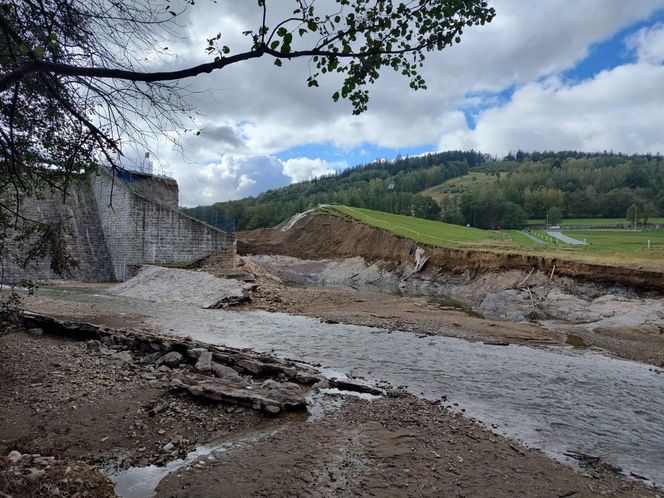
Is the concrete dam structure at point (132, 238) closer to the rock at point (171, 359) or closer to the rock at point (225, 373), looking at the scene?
the rock at point (171, 359)

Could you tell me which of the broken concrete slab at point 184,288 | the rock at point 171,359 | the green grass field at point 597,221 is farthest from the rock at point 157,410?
the green grass field at point 597,221

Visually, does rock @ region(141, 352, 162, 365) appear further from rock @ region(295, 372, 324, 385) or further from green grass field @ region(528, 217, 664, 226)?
green grass field @ region(528, 217, 664, 226)

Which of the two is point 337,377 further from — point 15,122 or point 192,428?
point 15,122

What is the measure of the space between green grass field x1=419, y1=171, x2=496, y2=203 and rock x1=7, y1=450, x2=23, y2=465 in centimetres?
13878

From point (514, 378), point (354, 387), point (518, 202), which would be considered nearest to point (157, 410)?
point (354, 387)

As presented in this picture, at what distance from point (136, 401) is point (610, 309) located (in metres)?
20.0

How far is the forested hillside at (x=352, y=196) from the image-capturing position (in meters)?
91.9

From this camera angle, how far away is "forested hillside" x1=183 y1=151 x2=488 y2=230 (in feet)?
302

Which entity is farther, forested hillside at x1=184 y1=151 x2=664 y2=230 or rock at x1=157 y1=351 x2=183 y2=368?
forested hillside at x1=184 y1=151 x2=664 y2=230

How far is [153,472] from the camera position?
540cm

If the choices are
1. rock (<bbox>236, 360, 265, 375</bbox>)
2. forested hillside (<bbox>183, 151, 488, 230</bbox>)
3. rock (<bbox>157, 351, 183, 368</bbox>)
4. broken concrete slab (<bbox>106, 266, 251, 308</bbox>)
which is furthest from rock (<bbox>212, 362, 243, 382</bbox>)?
forested hillside (<bbox>183, 151, 488, 230</bbox>)

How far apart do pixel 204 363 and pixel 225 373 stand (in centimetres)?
81

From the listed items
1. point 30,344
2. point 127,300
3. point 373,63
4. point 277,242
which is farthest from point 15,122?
point 277,242

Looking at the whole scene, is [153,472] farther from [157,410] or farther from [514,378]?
[514,378]
